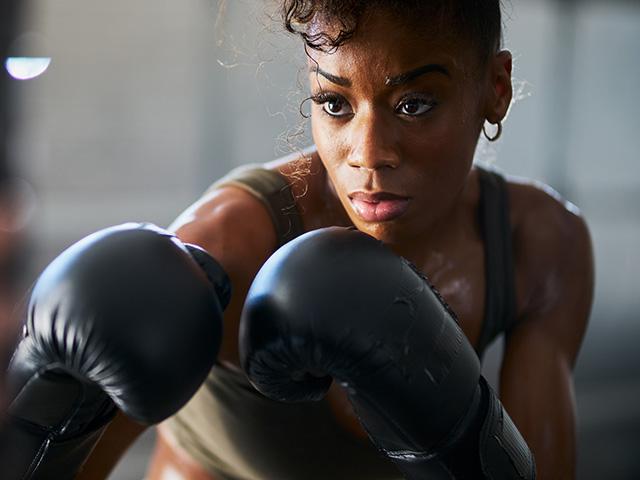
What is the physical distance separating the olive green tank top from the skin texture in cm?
2

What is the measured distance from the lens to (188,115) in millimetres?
Result: 5672

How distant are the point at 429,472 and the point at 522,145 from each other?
5089 mm

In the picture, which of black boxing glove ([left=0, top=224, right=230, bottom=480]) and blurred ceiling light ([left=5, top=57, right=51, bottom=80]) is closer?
black boxing glove ([left=0, top=224, right=230, bottom=480])

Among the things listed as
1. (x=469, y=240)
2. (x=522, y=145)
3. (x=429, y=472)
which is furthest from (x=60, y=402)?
(x=522, y=145)

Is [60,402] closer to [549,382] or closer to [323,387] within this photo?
[323,387]

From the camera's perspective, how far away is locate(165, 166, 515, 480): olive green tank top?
112cm

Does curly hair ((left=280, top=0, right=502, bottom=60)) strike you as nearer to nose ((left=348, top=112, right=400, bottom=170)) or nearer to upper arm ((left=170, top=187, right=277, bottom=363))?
nose ((left=348, top=112, right=400, bottom=170))

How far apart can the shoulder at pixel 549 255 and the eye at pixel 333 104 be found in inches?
16.3

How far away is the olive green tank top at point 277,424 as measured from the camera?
44.0 inches

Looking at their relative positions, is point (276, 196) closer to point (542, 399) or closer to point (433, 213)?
point (433, 213)

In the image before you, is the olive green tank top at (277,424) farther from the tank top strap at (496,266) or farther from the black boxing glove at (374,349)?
the black boxing glove at (374,349)

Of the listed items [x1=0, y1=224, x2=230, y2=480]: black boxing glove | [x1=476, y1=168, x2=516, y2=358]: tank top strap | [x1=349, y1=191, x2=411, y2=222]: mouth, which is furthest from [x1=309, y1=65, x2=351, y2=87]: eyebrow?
[x1=476, y1=168, x2=516, y2=358]: tank top strap

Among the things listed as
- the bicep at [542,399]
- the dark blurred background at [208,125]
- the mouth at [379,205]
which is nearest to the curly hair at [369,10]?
the mouth at [379,205]

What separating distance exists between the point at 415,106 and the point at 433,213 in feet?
0.49
